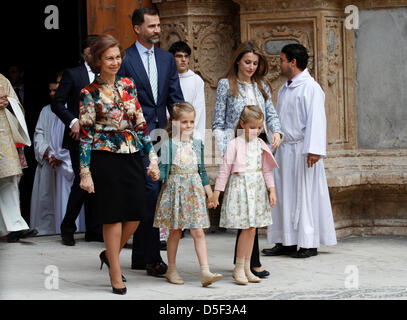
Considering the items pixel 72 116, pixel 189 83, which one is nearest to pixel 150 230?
pixel 72 116

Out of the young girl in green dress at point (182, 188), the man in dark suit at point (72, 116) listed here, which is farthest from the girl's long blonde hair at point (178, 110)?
the man in dark suit at point (72, 116)

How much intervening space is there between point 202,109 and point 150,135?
A: 1.90 meters

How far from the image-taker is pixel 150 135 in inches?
290

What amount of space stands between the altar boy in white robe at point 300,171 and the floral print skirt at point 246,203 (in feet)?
3.89

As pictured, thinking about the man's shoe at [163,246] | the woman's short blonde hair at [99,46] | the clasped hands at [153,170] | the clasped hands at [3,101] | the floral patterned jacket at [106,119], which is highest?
the woman's short blonde hair at [99,46]

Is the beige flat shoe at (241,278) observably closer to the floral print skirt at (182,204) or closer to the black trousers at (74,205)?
the floral print skirt at (182,204)

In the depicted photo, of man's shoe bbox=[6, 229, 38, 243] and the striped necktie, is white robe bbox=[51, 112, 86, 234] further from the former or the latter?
the striped necktie

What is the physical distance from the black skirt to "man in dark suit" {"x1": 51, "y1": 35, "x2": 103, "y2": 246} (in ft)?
→ 6.82

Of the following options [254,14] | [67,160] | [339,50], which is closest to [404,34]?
[339,50]

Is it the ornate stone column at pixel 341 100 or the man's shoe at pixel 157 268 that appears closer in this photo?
the man's shoe at pixel 157 268

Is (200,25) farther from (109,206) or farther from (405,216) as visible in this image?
(109,206)

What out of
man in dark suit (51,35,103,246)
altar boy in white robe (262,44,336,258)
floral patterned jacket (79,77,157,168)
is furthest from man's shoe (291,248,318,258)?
floral patterned jacket (79,77,157,168)

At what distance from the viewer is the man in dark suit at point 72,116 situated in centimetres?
868

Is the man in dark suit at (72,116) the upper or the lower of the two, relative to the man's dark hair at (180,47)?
lower
